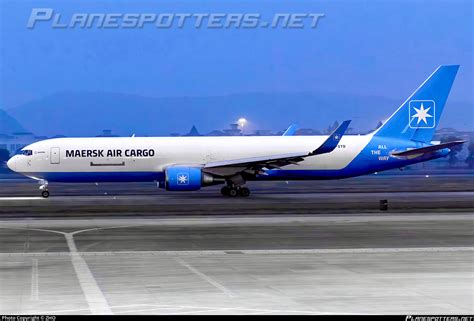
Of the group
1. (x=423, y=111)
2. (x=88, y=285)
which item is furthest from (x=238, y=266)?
(x=423, y=111)

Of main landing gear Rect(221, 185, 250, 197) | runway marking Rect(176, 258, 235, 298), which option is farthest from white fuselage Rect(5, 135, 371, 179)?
runway marking Rect(176, 258, 235, 298)

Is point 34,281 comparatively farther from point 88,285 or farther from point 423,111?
point 423,111

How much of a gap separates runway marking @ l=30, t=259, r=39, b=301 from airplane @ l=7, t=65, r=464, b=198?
27469mm

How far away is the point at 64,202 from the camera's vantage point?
44469mm

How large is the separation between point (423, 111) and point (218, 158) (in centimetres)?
1460

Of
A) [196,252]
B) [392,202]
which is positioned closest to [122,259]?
[196,252]

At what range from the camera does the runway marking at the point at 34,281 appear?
1556cm

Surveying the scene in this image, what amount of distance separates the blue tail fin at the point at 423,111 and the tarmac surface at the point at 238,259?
560 inches

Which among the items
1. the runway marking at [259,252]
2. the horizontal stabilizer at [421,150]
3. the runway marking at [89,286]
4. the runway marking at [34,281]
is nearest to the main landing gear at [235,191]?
the horizontal stabilizer at [421,150]

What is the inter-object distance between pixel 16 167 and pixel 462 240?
3312 centimetres

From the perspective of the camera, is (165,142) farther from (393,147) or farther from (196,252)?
(196,252)

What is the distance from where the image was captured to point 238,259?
21234mm

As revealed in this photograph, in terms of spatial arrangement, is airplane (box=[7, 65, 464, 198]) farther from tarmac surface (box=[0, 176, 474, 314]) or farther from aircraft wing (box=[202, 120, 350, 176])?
tarmac surface (box=[0, 176, 474, 314])

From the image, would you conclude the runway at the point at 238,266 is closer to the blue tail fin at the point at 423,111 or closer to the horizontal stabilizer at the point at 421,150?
the horizontal stabilizer at the point at 421,150
